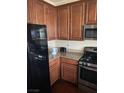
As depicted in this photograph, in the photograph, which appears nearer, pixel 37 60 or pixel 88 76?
pixel 37 60

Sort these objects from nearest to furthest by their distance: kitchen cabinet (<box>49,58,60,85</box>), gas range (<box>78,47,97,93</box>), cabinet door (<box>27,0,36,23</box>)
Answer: cabinet door (<box>27,0,36,23</box>) < gas range (<box>78,47,97,93</box>) < kitchen cabinet (<box>49,58,60,85</box>)

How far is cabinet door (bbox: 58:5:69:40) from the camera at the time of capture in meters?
2.82

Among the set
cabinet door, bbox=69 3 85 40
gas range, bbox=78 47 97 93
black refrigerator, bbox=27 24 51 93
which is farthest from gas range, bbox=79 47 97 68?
black refrigerator, bbox=27 24 51 93

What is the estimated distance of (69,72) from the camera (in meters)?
2.67

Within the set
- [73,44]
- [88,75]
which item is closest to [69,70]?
[88,75]

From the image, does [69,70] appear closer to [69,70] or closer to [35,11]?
[69,70]

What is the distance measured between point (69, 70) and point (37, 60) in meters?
1.10

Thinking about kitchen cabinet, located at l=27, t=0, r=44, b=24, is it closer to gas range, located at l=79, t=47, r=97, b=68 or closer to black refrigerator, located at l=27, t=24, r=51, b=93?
black refrigerator, located at l=27, t=24, r=51, b=93

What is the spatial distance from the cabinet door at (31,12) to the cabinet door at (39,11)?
0.32 feet

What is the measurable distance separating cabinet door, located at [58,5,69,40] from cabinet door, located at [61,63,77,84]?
851mm
